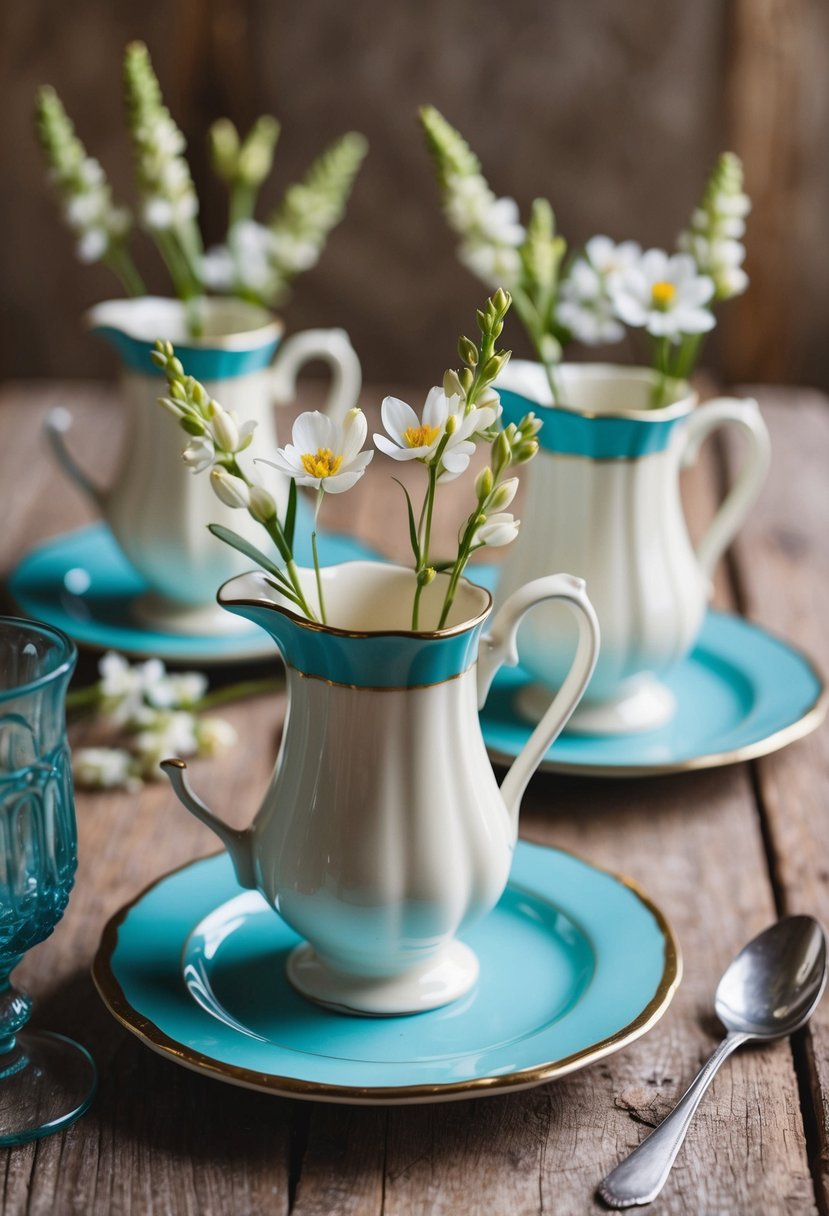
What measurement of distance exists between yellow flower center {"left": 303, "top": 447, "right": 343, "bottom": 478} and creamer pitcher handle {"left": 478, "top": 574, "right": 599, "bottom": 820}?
0.12 metres

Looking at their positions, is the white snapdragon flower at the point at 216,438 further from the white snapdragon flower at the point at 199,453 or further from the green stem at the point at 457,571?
the green stem at the point at 457,571

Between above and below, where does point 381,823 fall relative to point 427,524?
below

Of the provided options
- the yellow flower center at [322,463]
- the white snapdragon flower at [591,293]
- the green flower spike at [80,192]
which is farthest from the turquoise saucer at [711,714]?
the green flower spike at [80,192]

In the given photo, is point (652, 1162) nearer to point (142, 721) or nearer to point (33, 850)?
point (33, 850)

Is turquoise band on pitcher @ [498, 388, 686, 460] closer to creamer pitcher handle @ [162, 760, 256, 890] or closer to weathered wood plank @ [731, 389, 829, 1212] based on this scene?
weathered wood plank @ [731, 389, 829, 1212]

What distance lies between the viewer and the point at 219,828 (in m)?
0.77

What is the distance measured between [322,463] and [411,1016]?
0.30 m

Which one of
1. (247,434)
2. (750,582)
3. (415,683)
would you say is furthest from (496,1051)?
(750,582)

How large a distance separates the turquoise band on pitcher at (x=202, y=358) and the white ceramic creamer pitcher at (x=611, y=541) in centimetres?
26

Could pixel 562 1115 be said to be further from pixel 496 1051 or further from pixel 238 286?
pixel 238 286

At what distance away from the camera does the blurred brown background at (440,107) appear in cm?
272

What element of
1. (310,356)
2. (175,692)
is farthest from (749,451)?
(175,692)

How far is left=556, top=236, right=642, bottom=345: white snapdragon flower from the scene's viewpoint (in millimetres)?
1092

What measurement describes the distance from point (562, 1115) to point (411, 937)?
0.12 metres
